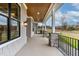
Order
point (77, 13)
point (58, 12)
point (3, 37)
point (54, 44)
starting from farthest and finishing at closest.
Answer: point (58, 12), point (54, 44), point (77, 13), point (3, 37)

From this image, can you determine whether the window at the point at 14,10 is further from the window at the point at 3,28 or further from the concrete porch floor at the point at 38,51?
the concrete porch floor at the point at 38,51

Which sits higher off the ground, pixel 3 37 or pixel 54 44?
pixel 3 37

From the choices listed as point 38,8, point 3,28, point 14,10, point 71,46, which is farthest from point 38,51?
point 38,8

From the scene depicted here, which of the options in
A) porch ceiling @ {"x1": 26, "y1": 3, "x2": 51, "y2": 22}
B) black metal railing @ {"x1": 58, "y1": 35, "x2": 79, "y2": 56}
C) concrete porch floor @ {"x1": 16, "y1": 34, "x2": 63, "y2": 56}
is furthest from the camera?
porch ceiling @ {"x1": 26, "y1": 3, "x2": 51, "y2": 22}

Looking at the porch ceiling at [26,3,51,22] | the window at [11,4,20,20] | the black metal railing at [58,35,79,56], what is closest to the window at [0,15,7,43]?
the window at [11,4,20,20]

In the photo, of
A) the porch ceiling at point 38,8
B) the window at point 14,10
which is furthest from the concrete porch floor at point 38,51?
the porch ceiling at point 38,8

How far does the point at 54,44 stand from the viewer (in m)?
8.45

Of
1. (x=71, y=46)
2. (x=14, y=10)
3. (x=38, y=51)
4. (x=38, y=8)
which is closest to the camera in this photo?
(x=71, y=46)

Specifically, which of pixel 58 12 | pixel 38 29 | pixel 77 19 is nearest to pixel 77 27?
pixel 77 19

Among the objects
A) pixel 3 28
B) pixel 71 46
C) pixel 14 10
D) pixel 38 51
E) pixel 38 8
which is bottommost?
pixel 38 51

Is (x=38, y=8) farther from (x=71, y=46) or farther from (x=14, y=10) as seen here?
(x=71, y=46)

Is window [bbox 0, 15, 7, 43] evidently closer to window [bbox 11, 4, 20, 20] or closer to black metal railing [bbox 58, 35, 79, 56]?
window [bbox 11, 4, 20, 20]

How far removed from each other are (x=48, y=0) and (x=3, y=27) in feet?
6.04

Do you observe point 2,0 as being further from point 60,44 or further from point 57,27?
→ point 57,27
